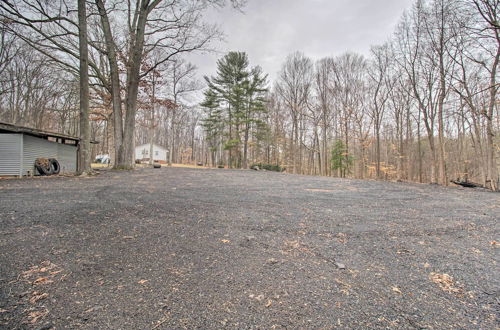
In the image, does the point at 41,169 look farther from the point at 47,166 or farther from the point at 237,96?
the point at 237,96

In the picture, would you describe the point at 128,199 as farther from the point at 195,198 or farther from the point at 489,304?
the point at 489,304

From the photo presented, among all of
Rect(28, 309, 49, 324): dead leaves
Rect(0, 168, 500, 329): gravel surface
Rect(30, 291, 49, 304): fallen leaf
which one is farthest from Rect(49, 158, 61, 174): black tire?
Rect(28, 309, 49, 324): dead leaves

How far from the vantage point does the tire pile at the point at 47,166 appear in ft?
29.6

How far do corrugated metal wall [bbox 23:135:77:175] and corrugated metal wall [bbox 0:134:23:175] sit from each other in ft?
0.74

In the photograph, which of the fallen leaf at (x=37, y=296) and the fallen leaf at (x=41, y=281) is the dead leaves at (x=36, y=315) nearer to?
the fallen leaf at (x=37, y=296)

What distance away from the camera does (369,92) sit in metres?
20.2

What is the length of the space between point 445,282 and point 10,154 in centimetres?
1301

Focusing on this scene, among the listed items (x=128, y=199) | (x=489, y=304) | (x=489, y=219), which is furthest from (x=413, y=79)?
(x=128, y=199)

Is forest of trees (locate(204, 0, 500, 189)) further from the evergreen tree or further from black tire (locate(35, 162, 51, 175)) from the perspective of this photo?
black tire (locate(35, 162, 51, 175))

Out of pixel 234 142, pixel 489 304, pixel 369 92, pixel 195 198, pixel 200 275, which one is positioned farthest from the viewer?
pixel 234 142

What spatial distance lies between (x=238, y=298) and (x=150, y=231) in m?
1.79

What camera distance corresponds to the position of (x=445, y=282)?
6.10ft

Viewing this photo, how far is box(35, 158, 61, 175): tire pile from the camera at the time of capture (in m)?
9.02

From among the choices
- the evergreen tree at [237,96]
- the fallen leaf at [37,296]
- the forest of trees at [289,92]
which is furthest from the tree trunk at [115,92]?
the evergreen tree at [237,96]
